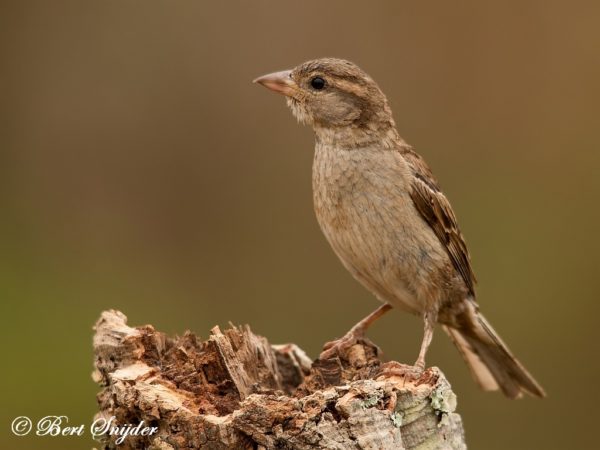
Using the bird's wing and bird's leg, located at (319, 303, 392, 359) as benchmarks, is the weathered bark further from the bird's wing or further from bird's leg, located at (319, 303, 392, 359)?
the bird's wing

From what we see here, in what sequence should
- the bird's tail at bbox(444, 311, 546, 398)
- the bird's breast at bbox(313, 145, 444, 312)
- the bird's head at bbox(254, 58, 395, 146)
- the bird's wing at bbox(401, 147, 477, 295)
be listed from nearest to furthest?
the bird's breast at bbox(313, 145, 444, 312), the bird's wing at bbox(401, 147, 477, 295), the bird's head at bbox(254, 58, 395, 146), the bird's tail at bbox(444, 311, 546, 398)

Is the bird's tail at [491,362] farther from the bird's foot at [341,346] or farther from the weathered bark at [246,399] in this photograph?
the weathered bark at [246,399]

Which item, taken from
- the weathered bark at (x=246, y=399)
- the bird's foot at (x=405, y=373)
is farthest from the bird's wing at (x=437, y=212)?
the bird's foot at (x=405, y=373)

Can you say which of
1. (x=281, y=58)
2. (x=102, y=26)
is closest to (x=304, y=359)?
(x=281, y=58)

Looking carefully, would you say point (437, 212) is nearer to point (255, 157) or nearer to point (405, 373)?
point (405, 373)

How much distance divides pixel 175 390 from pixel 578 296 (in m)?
5.97

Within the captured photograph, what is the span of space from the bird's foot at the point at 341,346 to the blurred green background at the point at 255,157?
275 cm

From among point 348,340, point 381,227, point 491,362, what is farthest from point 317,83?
point 491,362

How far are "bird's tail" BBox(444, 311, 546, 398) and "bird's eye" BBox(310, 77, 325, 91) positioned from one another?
1.82 meters

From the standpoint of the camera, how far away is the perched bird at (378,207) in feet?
20.6

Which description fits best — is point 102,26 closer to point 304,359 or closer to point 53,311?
point 53,311

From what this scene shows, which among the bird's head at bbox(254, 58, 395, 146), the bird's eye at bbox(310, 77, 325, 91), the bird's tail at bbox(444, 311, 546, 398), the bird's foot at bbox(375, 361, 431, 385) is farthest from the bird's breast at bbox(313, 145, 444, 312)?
the bird's foot at bbox(375, 361, 431, 385)

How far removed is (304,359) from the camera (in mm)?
6027

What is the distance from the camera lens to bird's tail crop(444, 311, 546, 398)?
→ 6957 mm
